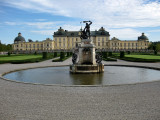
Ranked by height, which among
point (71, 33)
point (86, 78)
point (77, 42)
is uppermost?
point (71, 33)

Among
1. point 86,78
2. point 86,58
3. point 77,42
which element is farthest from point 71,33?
point 86,78

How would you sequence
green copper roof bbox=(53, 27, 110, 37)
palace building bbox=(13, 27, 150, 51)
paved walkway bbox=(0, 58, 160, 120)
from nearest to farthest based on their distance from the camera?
paved walkway bbox=(0, 58, 160, 120), green copper roof bbox=(53, 27, 110, 37), palace building bbox=(13, 27, 150, 51)

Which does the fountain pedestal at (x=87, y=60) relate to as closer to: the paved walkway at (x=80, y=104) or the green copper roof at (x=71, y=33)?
the paved walkway at (x=80, y=104)

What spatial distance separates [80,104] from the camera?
18.2 feet

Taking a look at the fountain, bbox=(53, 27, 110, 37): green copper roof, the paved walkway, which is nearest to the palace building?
bbox=(53, 27, 110, 37): green copper roof

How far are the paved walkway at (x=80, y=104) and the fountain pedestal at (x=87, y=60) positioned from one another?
19.3 feet

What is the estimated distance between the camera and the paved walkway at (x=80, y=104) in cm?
464

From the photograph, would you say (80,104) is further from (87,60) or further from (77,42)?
(77,42)

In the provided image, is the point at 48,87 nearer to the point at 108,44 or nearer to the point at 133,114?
the point at 133,114

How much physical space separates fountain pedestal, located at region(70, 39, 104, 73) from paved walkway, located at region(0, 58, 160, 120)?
5881 mm

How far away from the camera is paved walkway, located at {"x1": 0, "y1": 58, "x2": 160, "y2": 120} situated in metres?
4.64

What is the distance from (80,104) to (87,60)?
29.7 feet

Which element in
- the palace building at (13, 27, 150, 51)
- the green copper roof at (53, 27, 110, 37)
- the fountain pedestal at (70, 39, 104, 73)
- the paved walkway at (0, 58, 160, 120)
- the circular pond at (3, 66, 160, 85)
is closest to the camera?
the paved walkway at (0, 58, 160, 120)

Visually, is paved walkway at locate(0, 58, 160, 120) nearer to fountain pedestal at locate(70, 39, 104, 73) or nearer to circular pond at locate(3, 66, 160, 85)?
circular pond at locate(3, 66, 160, 85)
